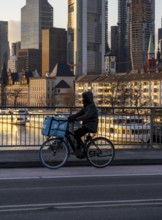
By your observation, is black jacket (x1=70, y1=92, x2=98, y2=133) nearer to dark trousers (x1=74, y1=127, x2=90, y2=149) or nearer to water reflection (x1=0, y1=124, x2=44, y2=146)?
dark trousers (x1=74, y1=127, x2=90, y2=149)

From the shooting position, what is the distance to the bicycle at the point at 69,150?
11.9 m

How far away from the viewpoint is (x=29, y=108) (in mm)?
14336

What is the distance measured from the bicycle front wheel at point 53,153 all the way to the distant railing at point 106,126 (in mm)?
2365

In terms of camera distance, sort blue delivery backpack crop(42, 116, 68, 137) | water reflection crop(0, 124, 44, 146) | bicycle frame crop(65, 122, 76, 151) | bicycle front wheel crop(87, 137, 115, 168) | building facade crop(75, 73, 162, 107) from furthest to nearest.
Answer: building facade crop(75, 73, 162, 107), water reflection crop(0, 124, 44, 146), bicycle front wheel crop(87, 137, 115, 168), bicycle frame crop(65, 122, 76, 151), blue delivery backpack crop(42, 116, 68, 137)

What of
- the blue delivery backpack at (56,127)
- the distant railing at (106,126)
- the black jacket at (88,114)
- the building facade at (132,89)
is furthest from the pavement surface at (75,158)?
the building facade at (132,89)

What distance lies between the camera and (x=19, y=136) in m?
14.6

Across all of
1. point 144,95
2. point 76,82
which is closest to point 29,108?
point 144,95

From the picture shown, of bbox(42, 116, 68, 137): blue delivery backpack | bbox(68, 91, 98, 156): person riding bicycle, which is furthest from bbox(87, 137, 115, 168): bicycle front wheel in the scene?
bbox(42, 116, 68, 137): blue delivery backpack

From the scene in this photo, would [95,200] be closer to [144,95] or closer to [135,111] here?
[135,111]

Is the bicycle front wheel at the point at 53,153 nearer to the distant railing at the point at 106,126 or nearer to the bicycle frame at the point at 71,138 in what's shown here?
the bicycle frame at the point at 71,138

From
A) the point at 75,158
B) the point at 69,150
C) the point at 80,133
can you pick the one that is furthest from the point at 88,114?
the point at 75,158

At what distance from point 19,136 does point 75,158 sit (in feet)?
7.60

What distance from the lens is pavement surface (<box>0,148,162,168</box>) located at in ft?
40.0

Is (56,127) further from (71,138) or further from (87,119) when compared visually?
(87,119)
